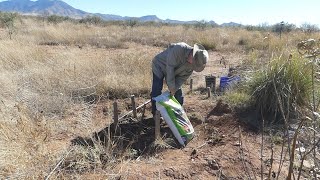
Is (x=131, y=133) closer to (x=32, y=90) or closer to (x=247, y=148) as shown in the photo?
(x=247, y=148)

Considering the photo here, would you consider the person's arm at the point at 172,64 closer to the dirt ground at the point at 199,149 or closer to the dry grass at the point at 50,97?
the dirt ground at the point at 199,149

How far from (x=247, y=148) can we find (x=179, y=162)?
0.84 meters

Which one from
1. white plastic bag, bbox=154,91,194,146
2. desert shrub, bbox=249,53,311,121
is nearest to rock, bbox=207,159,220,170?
white plastic bag, bbox=154,91,194,146

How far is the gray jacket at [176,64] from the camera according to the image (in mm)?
4488

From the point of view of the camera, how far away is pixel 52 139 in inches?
171

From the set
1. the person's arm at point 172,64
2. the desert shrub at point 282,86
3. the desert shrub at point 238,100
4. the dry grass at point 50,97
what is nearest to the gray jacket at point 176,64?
the person's arm at point 172,64

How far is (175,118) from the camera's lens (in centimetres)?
429

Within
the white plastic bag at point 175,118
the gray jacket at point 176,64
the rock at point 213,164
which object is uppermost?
the gray jacket at point 176,64

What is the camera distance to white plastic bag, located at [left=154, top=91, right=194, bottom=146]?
14.0 feet

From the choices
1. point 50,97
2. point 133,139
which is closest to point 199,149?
point 133,139

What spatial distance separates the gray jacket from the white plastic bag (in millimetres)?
281

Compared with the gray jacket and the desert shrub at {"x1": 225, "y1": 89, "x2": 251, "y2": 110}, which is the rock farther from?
the desert shrub at {"x1": 225, "y1": 89, "x2": 251, "y2": 110}

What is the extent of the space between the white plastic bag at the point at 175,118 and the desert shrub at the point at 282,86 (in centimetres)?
112

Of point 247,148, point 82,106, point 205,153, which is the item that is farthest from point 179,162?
point 82,106
